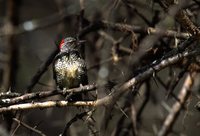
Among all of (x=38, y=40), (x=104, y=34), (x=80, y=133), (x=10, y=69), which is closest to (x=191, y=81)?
(x=104, y=34)

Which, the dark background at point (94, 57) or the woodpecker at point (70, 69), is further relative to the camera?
the woodpecker at point (70, 69)

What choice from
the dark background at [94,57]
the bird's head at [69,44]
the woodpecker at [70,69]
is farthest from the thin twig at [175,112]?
the bird's head at [69,44]

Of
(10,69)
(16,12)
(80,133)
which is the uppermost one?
(16,12)

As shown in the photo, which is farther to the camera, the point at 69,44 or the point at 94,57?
the point at 94,57

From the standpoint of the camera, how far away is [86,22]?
665 cm

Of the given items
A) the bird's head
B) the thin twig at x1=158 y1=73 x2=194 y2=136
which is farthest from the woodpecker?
the thin twig at x1=158 y1=73 x2=194 y2=136

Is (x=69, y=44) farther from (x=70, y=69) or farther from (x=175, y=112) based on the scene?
(x=175, y=112)

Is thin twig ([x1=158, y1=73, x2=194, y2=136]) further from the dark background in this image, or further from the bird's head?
the bird's head

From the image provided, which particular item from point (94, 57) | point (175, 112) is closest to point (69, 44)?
point (94, 57)

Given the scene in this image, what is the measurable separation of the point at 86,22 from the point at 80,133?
68.9 inches

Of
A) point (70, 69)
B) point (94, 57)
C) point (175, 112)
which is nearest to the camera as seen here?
point (70, 69)

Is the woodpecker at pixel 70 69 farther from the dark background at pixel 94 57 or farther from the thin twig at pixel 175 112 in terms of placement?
the thin twig at pixel 175 112

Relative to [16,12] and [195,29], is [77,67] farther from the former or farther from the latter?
[16,12]

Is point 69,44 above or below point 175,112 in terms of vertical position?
above
